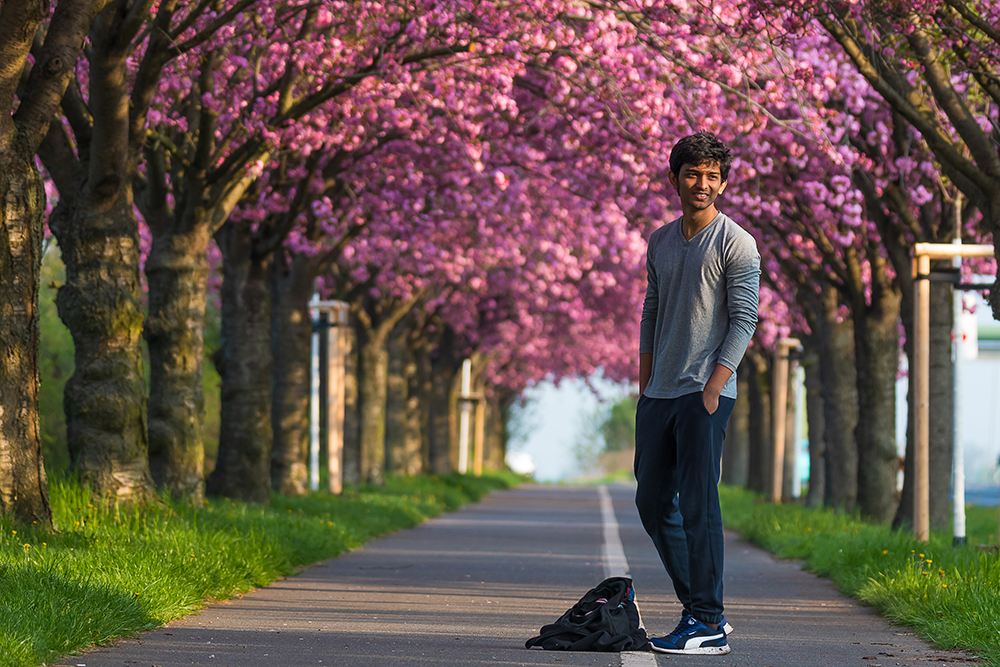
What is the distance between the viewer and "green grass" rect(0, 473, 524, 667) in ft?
20.1

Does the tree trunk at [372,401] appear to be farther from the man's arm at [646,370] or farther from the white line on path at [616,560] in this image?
the man's arm at [646,370]

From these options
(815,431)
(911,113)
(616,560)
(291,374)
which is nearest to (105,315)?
(616,560)

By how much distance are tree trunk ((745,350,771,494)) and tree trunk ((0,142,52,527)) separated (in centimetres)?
2415

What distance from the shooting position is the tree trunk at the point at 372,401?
2706 centimetres

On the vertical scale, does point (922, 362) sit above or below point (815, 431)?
above

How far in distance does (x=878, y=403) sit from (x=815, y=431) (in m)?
7.87

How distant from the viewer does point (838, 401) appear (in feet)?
69.0

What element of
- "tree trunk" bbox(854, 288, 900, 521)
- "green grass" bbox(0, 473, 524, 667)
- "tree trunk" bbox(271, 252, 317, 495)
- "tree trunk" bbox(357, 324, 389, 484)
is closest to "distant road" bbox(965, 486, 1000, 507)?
"tree trunk" bbox(357, 324, 389, 484)

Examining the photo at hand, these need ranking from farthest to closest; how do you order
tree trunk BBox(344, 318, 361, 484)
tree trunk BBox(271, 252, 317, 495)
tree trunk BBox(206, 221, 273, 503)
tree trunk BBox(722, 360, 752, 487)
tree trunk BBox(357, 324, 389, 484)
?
tree trunk BBox(722, 360, 752, 487)
tree trunk BBox(357, 324, 389, 484)
tree trunk BBox(344, 318, 361, 484)
tree trunk BBox(271, 252, 317, 495)
tree trunk BBox(206, 221, 273, 503)

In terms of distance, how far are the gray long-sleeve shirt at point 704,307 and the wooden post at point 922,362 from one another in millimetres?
6182

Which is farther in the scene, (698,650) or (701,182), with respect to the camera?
(701,182)

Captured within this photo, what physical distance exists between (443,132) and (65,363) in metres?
17.8

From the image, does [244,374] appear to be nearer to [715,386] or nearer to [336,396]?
[336,396]

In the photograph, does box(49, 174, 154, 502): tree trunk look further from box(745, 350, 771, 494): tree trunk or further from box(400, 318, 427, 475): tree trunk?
box(745, 350, 771, 494): tree trunk
